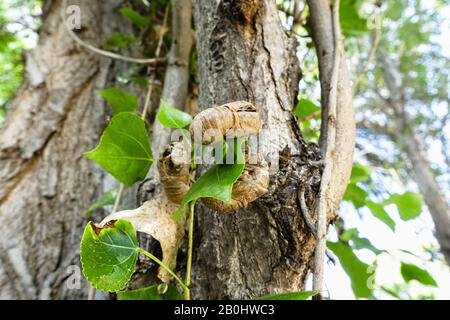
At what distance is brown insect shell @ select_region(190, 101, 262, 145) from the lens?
41 centimetres

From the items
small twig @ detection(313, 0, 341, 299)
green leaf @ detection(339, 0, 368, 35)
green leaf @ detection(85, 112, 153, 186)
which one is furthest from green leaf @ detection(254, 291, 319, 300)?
green leaf @ detection(339, 0, 368, 35)

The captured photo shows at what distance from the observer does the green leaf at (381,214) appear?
77 centimetres

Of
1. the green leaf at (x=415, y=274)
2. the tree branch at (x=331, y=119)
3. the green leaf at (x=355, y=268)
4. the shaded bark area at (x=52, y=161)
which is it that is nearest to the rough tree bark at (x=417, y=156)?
the green leaf at (x=415, y=274)

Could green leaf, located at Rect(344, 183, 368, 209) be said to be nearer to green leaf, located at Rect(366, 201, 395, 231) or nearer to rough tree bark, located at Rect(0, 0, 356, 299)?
green leaf, located at Rect(366, 201, 395, 231)

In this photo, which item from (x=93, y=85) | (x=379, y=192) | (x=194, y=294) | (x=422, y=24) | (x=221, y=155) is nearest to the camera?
(x=221, y=155)

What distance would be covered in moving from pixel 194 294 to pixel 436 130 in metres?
4.86

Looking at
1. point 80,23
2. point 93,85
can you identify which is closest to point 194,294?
point 93,85

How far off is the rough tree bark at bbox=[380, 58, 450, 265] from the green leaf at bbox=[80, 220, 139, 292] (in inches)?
115

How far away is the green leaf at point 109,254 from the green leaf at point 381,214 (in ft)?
1.90

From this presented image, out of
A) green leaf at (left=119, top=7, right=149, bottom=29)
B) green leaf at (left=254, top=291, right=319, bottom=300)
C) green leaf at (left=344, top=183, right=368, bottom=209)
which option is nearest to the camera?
green leaf at (left=254, top=291, right=319, bottom=300)

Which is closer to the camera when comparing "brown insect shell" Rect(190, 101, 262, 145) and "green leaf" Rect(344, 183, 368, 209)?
"brown insect shell" Rect(190, 101, 262, 145)
